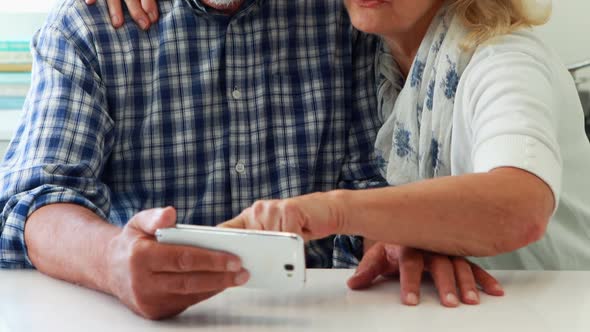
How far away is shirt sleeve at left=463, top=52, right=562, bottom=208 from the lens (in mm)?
1021

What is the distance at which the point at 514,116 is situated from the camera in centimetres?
104

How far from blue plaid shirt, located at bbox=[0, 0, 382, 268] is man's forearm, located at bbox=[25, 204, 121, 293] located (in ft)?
0.56

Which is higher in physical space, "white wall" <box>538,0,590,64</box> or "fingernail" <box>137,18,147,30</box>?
"fingernail" <box>137,18,147,30</box>

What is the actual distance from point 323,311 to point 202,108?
61cm

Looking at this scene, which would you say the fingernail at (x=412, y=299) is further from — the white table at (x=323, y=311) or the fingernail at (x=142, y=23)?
the fingernail at (x=142, y=23)

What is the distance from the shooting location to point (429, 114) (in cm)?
130

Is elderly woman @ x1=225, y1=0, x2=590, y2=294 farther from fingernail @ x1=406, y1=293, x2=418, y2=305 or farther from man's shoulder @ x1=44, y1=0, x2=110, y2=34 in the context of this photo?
man's shoulder @ x1=44, y1=0, x2=110, y2=34

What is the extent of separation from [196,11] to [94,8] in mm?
172

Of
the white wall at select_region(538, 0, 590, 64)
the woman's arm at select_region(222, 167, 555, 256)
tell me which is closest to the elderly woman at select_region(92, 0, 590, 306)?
the woman's arm at select_region(222, 167, 555, 256)

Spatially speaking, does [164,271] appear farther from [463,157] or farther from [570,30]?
[570,30]

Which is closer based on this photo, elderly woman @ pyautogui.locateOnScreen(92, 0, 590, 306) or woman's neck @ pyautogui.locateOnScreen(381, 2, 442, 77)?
elderly woman @ pyautogui.locateOnScreen(92, 0, 590, 306)

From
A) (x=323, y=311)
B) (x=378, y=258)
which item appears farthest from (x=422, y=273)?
(x=323, y=311)

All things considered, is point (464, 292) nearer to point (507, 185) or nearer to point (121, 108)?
point (507, 185)

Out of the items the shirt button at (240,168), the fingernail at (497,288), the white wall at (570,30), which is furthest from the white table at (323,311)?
the white wall at (570,30)
